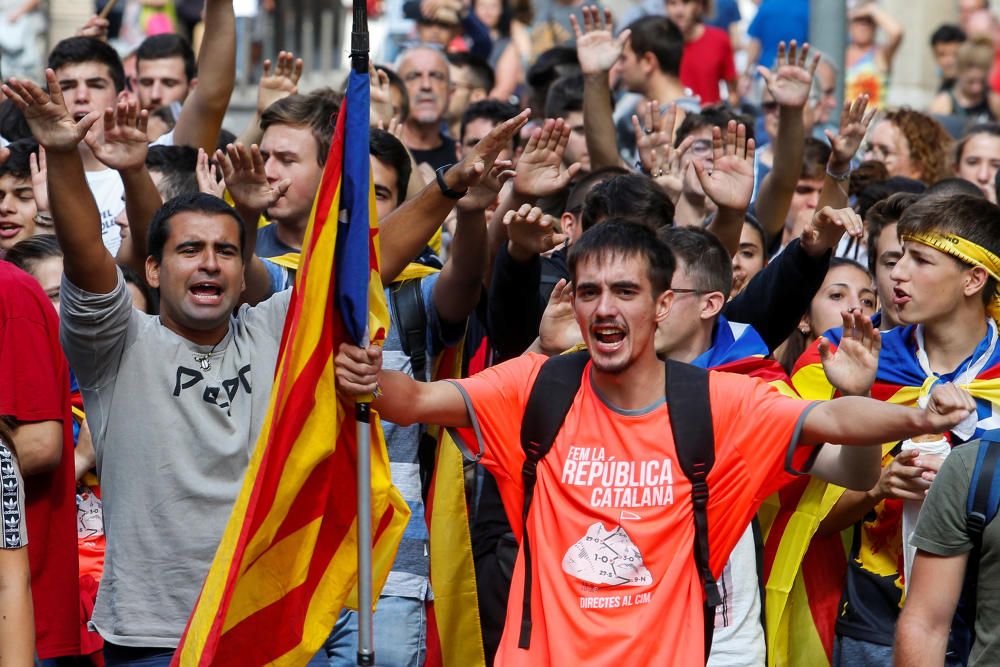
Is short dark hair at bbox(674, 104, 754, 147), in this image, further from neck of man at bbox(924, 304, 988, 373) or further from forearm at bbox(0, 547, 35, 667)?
forearm at bbox(0, 547, 35, 667)

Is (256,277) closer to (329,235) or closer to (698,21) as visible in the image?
(329,235)

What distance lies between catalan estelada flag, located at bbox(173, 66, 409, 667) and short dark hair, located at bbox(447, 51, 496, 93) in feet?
23.7

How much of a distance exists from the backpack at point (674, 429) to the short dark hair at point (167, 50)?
5267mm

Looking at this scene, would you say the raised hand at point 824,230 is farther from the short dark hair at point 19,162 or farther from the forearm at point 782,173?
the short dark hair at point 19,162

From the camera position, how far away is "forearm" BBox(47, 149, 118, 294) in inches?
199

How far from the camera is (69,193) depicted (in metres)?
5.09

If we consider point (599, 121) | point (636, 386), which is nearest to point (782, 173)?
point (599, 121)

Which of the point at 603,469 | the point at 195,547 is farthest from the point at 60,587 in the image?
the point at 603,469

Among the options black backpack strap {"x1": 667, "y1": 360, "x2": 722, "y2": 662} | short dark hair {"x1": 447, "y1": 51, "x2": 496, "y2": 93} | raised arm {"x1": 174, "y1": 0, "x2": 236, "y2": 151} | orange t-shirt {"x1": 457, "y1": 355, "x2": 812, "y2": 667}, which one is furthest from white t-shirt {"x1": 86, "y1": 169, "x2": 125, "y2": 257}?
short dark hair {"x1": 447, "y1": 51, "x2": 496, "y2": 93}

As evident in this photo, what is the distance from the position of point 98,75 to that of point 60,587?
12.2 ft

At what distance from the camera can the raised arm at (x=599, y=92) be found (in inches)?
317

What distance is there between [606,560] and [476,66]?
26.0 feet

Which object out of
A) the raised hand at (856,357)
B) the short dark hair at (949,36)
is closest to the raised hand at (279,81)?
the raised hand at (856,357)

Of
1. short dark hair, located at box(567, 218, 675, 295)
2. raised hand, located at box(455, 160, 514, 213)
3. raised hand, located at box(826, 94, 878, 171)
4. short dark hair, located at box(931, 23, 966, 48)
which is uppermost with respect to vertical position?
short dark hair, located at box(931, 23, 966, 48)
